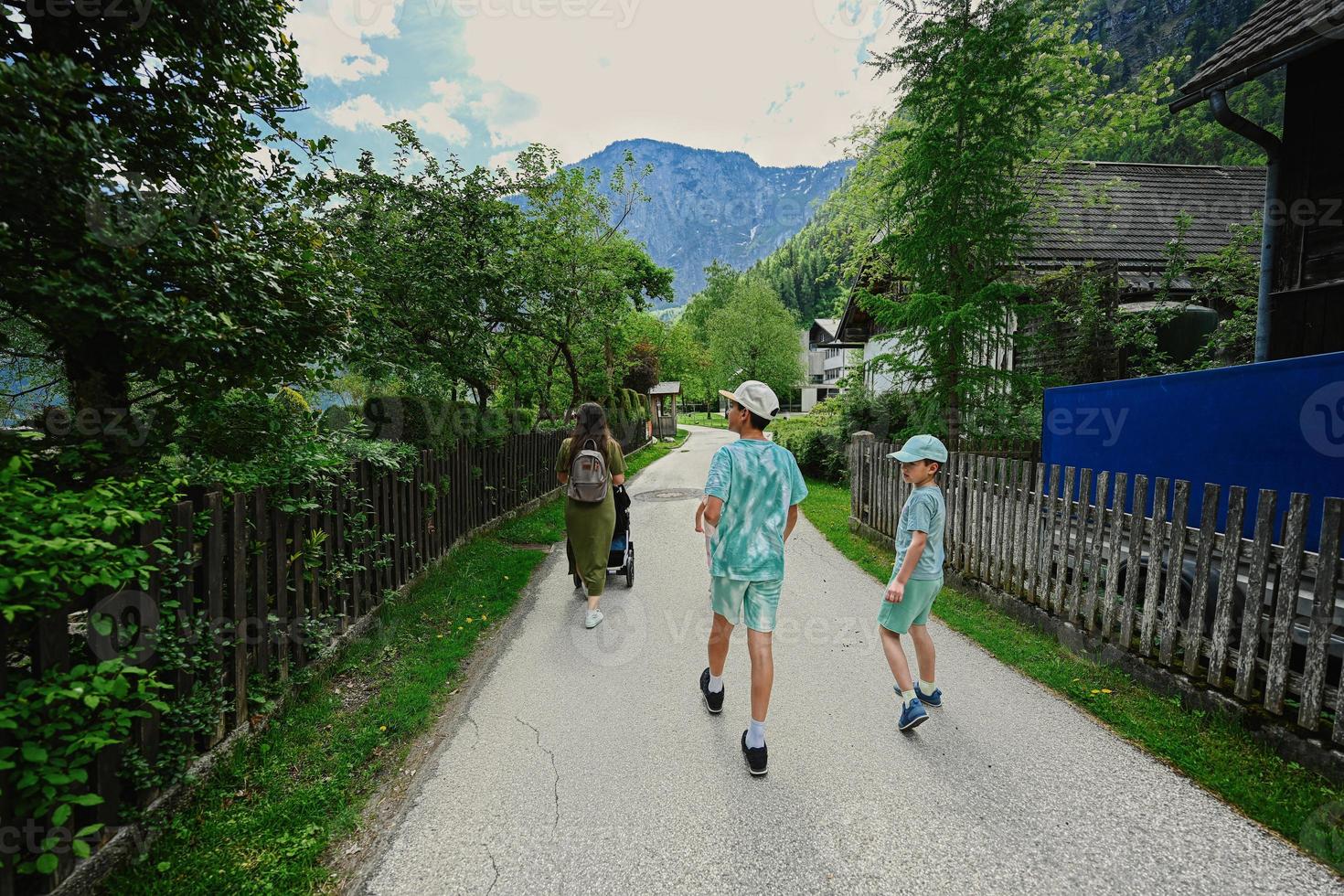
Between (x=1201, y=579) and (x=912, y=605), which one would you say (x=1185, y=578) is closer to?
(x=1201, y=579)

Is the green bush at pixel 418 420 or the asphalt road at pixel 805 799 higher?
the green bush at pixel 418 420

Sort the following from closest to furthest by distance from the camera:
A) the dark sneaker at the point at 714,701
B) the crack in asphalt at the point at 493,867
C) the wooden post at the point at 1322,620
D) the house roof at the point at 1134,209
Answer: the crack in asphalt at the point at 493,867 → the wooden post at the point at 1322,620 → the dark sneaker at the point at 714,701 → the house roof at the point at 1134,209

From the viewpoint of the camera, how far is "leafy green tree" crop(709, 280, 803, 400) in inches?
1880

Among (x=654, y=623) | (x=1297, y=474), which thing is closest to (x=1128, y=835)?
(x=1297, y=474)

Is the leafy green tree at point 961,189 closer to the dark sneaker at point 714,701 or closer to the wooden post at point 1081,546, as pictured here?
the wooden post at point 1081,546

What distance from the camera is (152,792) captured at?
94.7 inches

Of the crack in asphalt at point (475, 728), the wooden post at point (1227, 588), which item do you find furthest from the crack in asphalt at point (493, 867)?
the wooden post at point (1227, 588)

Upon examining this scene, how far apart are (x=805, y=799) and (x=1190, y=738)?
222 cm

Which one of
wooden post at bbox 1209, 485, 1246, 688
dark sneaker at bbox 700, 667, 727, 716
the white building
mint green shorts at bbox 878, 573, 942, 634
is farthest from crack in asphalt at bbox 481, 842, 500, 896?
the white building

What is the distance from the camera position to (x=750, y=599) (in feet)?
10.6

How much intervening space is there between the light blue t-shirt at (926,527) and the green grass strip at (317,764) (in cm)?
312

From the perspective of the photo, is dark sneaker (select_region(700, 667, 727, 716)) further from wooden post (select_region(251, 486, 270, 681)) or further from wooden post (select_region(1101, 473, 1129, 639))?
wooden post (select_region(1101, 473, 1129, 639))

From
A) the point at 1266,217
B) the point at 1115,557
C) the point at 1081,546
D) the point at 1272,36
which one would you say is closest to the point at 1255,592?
the point at 1115,557

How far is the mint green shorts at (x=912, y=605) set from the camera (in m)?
3.48
